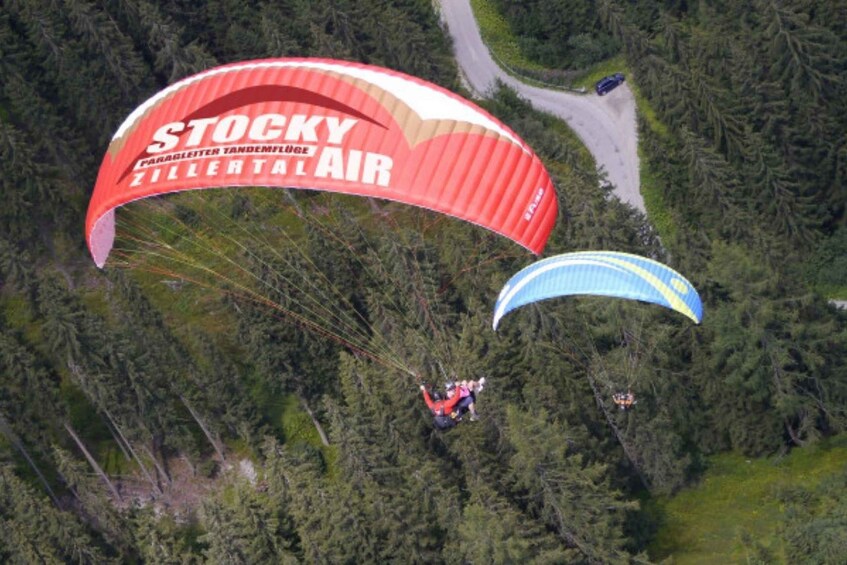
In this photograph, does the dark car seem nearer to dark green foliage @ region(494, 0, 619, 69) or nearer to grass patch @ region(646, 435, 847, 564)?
dark green foliage @ region(494, 0, 619, 69)

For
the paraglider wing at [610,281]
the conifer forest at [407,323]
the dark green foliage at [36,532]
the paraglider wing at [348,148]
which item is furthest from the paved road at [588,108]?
the paraglider wing at [348,148]

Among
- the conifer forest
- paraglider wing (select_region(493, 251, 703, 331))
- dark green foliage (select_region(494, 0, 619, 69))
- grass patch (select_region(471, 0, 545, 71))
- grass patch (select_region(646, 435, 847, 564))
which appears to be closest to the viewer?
paraglider wing (select_region(493, 251, 703, 331))

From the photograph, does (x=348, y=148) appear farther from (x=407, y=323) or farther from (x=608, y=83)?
(x=608, y=83)

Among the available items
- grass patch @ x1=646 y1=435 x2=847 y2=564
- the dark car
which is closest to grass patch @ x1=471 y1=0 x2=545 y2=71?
the dark car

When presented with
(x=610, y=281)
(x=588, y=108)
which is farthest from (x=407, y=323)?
(x=588, y=108)

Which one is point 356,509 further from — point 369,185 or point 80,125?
point 80,125

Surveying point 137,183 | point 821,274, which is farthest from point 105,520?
point 821,274

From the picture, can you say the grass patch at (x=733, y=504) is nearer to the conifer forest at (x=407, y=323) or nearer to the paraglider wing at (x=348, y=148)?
the conifer forest at (x=407, y=323)
